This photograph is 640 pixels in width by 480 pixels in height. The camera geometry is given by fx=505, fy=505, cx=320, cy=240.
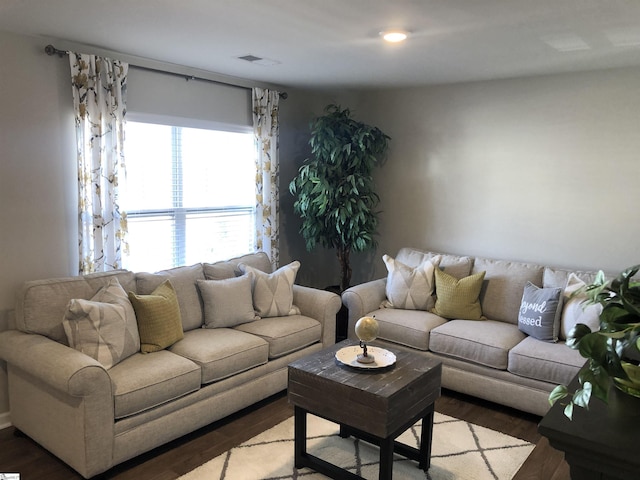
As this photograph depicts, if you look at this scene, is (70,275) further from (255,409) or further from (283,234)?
(283,234)

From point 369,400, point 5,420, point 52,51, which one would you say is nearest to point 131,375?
point 5,420

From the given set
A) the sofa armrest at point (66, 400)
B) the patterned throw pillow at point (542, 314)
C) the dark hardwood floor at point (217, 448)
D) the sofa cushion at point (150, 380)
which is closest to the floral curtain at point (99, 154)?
the sofa armrest at point (66, 400)

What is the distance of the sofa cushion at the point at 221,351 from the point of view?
3084 millimetres

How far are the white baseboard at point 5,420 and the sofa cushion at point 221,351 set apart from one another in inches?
42.6

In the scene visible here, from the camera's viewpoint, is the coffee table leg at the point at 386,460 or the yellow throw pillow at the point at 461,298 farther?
the yellow throw pillow at the point at 461,298

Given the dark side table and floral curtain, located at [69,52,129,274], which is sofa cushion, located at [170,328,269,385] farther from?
the dark side table

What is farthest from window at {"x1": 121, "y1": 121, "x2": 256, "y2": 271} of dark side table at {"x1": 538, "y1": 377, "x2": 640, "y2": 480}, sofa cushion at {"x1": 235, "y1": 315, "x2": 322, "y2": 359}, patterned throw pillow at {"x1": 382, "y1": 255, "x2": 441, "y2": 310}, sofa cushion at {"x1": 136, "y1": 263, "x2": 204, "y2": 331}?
dark side table at {"x1": 538, "y1": 377, "x2": 640, "y2": 480}

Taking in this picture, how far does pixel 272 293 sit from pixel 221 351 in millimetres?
826

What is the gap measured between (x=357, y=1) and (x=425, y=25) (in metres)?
0.53

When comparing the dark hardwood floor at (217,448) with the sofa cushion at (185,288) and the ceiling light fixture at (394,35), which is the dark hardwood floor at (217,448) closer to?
the sofa cushion at (185,288)

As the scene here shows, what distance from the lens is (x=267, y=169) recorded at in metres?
4.73

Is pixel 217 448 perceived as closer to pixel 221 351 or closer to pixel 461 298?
pixel 221 351

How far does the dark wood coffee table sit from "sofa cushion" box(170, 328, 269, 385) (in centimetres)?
62

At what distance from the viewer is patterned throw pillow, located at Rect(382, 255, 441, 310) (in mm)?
4160
